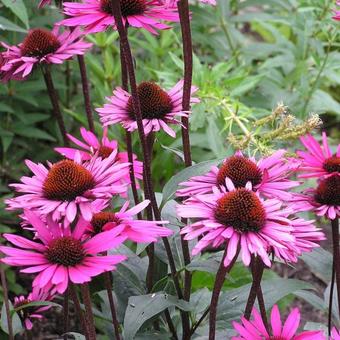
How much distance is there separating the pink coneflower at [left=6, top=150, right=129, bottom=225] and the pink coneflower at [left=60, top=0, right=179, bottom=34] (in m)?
0.25

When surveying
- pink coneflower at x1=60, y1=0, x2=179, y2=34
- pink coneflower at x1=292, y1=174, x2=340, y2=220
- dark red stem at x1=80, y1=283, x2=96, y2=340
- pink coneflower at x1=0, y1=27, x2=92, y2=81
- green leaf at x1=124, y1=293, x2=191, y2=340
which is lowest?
green leaf at x1=124, y1=293, x2=191, y2=340

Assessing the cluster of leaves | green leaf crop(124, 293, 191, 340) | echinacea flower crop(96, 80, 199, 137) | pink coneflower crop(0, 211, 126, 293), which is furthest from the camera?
the cluster of leaves

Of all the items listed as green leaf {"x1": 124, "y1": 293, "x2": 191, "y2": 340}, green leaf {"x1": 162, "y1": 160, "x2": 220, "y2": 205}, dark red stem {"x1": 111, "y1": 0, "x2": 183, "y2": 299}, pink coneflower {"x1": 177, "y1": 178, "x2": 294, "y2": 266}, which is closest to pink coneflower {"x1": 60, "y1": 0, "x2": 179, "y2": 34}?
dark red stem {"x1": 111, "y1": 0, "x2": 183, "y2": 299}

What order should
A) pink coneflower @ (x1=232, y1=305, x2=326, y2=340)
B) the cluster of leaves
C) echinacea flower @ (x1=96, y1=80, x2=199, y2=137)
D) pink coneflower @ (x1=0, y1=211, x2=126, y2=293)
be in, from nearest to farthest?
pink coneflower @ (x1=0, y1=211, x2=126, y2=293) → pink coneflower @ (x1=232, y1=305, x2=326, y2=340) → echinacea flower @ (x1=96, y1=80, x2=199, y2=137) → the cluster of leaves

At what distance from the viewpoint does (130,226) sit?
1041mm

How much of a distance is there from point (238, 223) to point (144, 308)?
28 cm

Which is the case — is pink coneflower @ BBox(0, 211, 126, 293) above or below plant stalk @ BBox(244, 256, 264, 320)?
above

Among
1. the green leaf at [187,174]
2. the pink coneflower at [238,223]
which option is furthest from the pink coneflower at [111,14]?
the pink coneflower at [238,223]

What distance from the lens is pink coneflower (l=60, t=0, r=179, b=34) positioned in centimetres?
122

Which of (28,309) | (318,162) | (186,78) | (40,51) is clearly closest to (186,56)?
(186,78)

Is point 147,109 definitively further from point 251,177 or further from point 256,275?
point 256,275

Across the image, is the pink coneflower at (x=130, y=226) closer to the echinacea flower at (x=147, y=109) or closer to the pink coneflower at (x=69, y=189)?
the pink coneflower at (x=69, y=189)

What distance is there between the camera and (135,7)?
4.12 feet

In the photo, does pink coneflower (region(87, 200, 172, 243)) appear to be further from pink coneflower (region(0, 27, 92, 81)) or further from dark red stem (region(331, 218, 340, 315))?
pink coneflower (region(0, 27, 92, 81))
